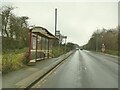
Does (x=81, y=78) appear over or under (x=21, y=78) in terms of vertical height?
under

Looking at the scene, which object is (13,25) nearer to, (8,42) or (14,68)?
(8,42)

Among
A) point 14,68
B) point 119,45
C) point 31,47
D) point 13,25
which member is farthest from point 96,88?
point 119,45

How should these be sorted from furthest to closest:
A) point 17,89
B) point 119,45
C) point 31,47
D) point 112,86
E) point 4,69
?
point 119,45 → point 31,47 → point 4,69 → point 112,86 → point 17,89

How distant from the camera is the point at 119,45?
67.4 m

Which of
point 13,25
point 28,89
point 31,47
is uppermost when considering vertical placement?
point 13,25

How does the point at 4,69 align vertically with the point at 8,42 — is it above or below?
below

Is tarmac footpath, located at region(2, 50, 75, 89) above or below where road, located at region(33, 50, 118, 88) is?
above

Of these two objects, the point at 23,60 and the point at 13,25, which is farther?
the point at 13,25

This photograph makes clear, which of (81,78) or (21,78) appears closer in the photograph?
(21,78)

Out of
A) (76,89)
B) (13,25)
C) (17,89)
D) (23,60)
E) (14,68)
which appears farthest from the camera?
(13,25)

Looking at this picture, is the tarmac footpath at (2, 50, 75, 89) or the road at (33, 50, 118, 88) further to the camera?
the road at (33, 50, 118, 88)

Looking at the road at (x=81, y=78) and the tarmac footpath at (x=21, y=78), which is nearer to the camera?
the tarmac footpath at (x=21, y=78)

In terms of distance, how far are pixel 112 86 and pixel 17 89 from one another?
408 centimetres

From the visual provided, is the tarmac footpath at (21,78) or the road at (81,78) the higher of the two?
the tarmac footpath at (21,78)
